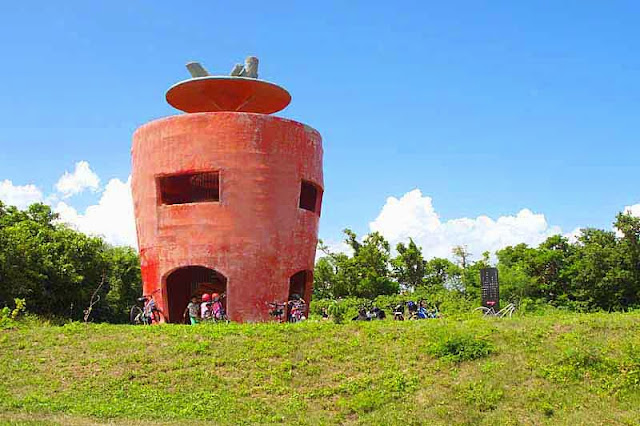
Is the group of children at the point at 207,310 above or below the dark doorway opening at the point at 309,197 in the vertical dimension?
below

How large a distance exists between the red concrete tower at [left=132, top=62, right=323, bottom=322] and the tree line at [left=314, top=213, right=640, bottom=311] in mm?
15477

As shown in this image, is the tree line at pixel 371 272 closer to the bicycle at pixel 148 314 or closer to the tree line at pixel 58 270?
the tree line at pixel 58 270

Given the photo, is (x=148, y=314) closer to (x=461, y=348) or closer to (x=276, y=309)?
(x=276, y=309)

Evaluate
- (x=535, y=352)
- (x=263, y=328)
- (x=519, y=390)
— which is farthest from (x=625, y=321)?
(x=263, y=328)

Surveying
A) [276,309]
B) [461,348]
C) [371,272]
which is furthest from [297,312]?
[371,272]

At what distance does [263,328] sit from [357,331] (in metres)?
1.99

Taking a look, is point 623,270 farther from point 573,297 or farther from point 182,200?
point 182,200

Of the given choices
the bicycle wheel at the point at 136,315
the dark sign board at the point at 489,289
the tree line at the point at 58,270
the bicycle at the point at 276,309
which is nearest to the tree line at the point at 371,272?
the tree line at the point at 58,270

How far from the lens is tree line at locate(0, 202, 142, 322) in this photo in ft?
72.7

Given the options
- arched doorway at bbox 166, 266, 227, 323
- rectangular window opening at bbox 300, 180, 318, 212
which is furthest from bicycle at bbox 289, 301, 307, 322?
arched doorway at bbox 166, 266, 227, 323

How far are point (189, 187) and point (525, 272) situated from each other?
69.8 feet

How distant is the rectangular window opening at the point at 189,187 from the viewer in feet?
60.8

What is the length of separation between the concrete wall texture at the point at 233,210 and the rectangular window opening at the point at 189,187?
0.41 metres

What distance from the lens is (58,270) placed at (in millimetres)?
25078
